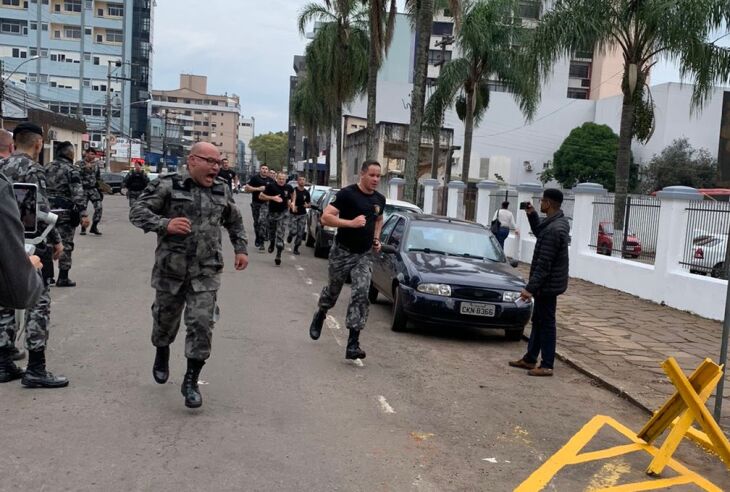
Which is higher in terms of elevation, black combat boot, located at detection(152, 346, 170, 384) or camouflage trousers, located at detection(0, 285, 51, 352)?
camouflage trousers, located at detection(0, 285, 51, 352)

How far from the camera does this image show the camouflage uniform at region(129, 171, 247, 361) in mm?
Answer: 5211

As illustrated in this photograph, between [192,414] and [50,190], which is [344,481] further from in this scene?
[50,190]

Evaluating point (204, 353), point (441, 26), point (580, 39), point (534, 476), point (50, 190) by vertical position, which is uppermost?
point (441, 26)

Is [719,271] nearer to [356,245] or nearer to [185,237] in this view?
[356,245]

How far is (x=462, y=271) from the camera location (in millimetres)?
8883

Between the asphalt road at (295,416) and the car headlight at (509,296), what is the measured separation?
0.62 meters

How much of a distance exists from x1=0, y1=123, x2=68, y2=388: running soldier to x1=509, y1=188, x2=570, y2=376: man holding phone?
439cm

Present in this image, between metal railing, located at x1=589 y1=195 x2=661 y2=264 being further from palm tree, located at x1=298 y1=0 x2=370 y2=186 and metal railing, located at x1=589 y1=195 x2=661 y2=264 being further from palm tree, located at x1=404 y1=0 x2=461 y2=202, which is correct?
palm tree, located at x1=298 y1=0 x2=370 y2=186

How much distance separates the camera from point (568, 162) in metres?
54.9

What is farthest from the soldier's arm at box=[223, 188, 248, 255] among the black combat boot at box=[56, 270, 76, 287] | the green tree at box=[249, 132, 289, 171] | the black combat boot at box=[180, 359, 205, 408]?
the green tree at box=[249, 132, 289, 171]

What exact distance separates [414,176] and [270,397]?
50.9ft

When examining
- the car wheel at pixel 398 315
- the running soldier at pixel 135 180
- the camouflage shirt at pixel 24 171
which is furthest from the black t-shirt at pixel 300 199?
the camouflage shirt at pixel 24 171

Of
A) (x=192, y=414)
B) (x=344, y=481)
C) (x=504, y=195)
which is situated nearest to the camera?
(x=344, y=481)

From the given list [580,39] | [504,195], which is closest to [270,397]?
[580,39]
